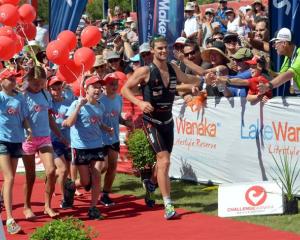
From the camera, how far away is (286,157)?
9586mm

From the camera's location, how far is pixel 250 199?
29.5 ft

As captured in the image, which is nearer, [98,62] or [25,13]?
[98,62]

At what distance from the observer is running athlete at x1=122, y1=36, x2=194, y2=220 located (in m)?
9.12

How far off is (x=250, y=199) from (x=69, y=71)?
354 cm

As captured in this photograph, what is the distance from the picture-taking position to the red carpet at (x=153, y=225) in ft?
26.1

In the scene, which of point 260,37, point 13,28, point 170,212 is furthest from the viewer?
point 260,37

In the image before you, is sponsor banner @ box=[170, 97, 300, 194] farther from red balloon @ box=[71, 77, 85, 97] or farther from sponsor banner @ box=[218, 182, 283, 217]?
red balloon @ box=[71, 77, 85, 97]

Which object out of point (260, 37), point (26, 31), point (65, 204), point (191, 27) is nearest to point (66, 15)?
point (26, 31)

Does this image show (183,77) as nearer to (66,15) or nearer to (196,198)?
(196,198)

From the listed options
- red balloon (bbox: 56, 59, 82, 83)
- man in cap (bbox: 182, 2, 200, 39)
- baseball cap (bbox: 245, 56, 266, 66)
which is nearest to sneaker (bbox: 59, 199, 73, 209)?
red balloon (bbox: 56, 59, 82, 83)

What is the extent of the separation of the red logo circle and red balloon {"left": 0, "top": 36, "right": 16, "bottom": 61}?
4034 mm

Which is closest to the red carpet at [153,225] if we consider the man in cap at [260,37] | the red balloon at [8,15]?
the red balloon at [8,15]

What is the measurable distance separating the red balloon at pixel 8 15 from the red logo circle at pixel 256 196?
5.36m

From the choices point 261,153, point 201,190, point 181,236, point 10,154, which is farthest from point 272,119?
point 10,154
